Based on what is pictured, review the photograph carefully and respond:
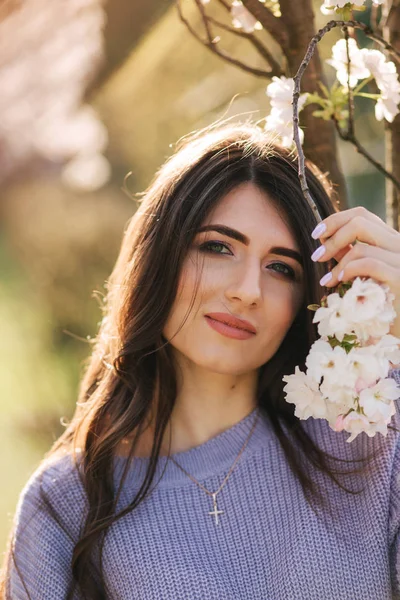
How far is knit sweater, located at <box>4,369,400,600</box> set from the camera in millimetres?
1762

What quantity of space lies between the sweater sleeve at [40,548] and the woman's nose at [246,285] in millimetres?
646

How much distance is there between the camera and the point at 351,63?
172 centimetres

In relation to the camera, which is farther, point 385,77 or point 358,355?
point 385,77

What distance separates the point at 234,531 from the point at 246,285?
57 centimetres

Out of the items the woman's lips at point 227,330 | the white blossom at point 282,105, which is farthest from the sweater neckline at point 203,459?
the white blossom at point 282,105

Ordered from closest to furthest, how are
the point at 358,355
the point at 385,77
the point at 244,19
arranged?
the point at 358,355
the point at 385,77
the point at 244,19

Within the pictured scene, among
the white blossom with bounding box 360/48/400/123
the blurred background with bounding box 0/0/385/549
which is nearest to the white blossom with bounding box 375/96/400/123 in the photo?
the white blossom with bounding box 360/48/400/123

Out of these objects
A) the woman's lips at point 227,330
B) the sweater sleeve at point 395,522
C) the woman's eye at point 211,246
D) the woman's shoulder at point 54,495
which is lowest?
the sweater sleeve at point 395,522

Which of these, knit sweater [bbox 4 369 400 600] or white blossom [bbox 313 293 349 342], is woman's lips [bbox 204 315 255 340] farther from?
white blossom [bbox 313 293 349 342]

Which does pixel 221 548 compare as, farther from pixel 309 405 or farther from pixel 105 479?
pixel 309 405

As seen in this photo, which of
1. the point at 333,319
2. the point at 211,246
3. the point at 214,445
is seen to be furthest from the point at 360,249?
the point at 214,445

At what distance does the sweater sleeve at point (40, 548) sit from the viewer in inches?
72.7

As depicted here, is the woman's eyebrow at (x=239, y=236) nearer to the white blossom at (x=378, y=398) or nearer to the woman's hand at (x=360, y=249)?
the woman's hand at (x=360, y=249)

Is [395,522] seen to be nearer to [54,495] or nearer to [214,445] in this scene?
[214,445]
